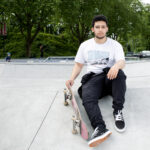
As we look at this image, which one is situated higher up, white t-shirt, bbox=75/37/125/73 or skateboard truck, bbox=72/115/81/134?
white t-shirt, bbox=75/37/125/73

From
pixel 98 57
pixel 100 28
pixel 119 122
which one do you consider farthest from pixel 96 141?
pixel 100 28

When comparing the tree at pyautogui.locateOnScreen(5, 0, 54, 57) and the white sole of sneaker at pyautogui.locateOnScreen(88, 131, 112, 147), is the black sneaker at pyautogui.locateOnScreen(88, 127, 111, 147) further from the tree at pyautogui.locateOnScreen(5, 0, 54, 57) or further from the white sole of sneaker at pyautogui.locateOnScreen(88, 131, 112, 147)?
the tree at pyautogui.locateOnScreen(5, 0, 54, 57)

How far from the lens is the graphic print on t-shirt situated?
2947 mm

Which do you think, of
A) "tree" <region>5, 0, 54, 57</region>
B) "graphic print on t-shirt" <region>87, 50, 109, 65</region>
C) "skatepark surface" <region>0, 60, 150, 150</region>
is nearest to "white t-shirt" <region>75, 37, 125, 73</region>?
"graphic print on t-shirt" <region>87, 50, 109, 65</region>

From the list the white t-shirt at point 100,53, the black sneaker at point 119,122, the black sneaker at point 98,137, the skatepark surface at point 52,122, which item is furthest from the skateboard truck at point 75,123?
the white t-shirt at point 100,53

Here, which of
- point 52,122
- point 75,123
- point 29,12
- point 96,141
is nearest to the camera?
point 96,141

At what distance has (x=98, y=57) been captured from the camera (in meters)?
2.97

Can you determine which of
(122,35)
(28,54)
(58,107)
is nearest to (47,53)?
(28,54)

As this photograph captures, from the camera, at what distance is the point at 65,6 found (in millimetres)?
17609

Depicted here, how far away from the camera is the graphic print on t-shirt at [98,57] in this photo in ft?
9.67

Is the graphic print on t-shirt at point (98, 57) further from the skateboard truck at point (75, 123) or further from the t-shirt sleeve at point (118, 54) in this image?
the skateboard truck at point (75, 123)

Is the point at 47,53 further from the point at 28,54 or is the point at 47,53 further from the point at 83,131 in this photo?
the point at 83,131

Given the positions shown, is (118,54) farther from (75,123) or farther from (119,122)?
(75,123)

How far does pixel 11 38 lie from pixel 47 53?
6.37 m
